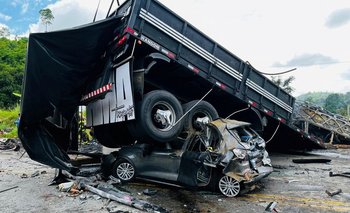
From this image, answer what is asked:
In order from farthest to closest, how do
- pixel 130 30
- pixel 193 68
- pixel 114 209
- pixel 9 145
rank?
pixel 9 145
pixel 193 68
pixel 130 30
pixel 114 209

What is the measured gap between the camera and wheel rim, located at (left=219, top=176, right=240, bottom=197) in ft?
18.8

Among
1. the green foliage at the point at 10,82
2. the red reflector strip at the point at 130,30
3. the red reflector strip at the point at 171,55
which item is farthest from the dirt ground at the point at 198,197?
the green foliage at the point at 10,82

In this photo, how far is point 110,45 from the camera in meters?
6.59

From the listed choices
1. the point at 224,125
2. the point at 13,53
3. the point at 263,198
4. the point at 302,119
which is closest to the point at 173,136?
the point at 224,125

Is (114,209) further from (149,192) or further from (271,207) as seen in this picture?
(271,207)

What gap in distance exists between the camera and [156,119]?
6770 millimetres

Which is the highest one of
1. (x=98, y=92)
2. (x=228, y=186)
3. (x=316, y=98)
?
(x=316, y=98)

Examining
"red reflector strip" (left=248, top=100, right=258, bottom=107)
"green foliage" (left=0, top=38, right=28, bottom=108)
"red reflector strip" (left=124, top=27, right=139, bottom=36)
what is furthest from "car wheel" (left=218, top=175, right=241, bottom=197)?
"green foliage" (left=0, top=38, right=28, bottom=108)

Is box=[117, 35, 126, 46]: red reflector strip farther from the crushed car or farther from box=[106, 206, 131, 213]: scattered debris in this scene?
box=[106, 206, 131, 213]: scattered debris

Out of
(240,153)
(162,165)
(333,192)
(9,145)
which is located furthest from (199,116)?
(9,145)

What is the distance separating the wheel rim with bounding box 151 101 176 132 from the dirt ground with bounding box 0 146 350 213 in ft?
4.16

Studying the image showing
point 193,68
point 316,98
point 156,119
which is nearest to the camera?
point 156,119

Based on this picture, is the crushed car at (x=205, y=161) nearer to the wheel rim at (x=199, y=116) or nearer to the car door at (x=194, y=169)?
the car door at (x=194, y=169)

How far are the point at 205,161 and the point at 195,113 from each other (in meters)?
1.78
